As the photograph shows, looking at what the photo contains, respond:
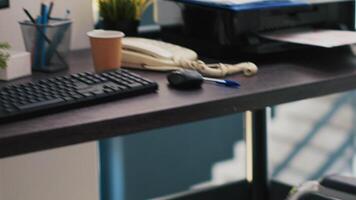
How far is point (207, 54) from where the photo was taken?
63.9 inches

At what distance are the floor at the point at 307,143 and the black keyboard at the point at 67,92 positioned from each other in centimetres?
146

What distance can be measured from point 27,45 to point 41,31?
0.19 feet

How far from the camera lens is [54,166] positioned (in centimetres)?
187

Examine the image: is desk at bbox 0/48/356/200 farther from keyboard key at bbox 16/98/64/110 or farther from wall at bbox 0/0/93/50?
wall at bbox 0/0/93/50

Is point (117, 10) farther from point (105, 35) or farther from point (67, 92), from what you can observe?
point (67, 92)

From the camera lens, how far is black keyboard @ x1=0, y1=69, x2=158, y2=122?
1.15 metres

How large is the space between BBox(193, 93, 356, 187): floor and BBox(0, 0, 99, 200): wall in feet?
2.89

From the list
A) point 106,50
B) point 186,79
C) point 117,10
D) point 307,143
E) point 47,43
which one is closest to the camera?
point 186,79

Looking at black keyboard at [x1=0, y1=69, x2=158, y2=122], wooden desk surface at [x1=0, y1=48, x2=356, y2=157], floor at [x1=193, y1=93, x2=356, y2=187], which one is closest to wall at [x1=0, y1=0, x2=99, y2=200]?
wooden desk surface at [x1=0, y1=48, x2=356, y2=157]

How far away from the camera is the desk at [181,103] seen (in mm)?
1095

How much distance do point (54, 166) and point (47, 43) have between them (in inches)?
18.5

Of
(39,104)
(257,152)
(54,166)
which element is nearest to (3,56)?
(39,104)

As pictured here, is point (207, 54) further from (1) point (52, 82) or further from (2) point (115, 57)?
(1) point (52, 82)

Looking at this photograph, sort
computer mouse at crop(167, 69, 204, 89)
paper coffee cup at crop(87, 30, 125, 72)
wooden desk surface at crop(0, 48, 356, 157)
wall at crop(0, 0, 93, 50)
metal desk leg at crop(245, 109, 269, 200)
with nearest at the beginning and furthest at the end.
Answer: wooden desk surface at crop(0, 48, 356, 157) → computer mouse at crop(167, 69, 204, 89) → paper coffee cup at crop(87, 30, 125, 72) → wall at crop(0, 0, 93, 50) → metal desk leg at crop(245, 109, 269, 200)
